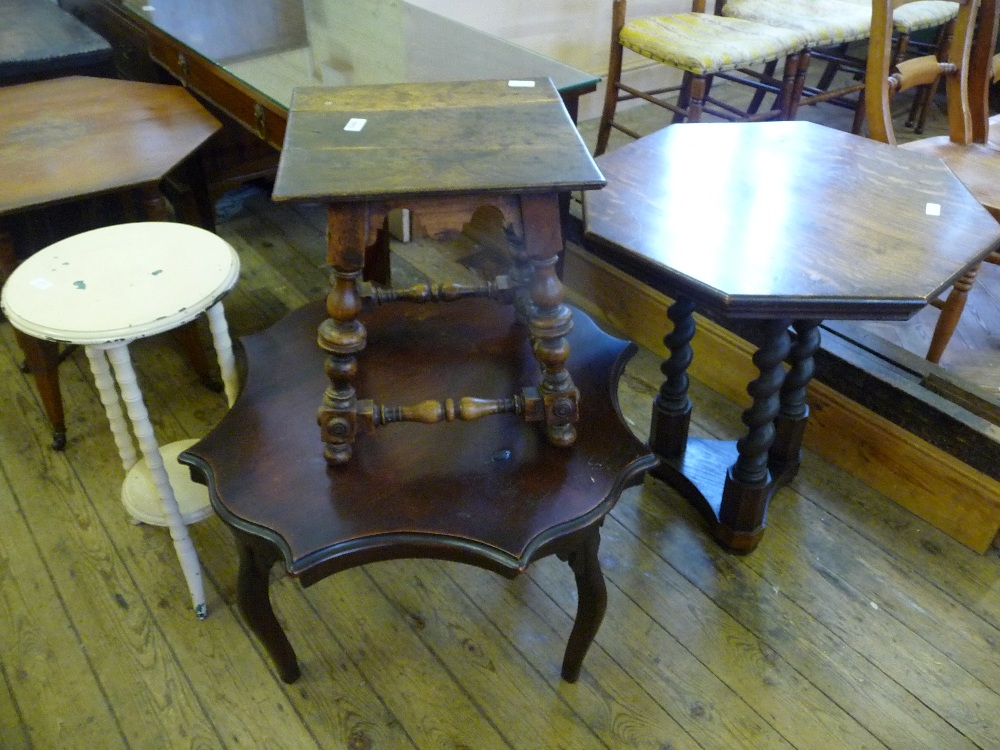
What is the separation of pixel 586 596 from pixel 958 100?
1.72 m

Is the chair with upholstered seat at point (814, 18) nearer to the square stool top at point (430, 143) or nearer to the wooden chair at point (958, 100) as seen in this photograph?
the wooden chair at point (958, 100)

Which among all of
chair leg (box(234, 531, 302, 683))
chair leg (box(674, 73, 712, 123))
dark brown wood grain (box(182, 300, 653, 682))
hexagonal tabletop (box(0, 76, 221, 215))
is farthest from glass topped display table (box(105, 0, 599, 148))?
chair leg (box(234, 531, 302, 683))

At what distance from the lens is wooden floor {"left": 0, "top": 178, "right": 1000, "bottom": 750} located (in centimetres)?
135

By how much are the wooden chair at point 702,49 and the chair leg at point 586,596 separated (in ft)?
5.80

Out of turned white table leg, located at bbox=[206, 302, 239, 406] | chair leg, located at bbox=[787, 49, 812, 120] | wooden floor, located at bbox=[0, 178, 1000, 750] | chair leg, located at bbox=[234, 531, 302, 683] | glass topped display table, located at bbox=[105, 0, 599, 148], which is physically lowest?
wooden floor, located at bbox=[0, 178, 1000, 750]

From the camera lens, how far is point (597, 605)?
1.25 metres

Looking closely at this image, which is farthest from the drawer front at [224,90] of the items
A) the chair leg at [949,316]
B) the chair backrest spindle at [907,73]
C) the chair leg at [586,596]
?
the chair leg at [949,316]

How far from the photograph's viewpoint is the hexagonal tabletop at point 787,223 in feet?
3.76

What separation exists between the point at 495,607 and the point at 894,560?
86 cm

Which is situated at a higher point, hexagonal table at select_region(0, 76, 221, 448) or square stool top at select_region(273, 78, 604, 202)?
square stool top at select_region(273, 78, 604, 202)

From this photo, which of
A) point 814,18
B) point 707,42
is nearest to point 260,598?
point 707,42

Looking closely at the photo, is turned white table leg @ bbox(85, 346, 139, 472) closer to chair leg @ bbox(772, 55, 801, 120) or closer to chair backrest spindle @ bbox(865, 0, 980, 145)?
chair backrest spindle @ bbox(865, 0, 980, 145)

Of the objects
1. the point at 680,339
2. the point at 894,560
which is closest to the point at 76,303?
the point at 680,339

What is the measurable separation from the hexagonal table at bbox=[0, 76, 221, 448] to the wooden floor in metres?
0.50
